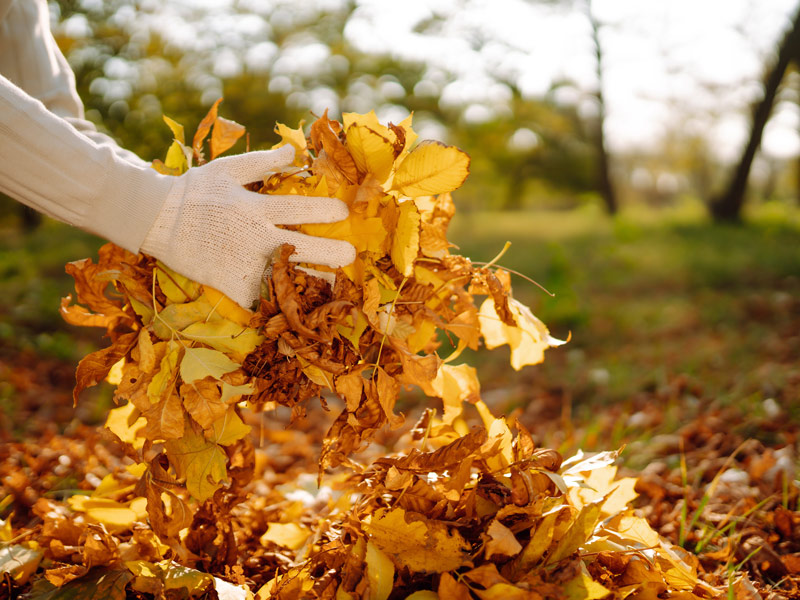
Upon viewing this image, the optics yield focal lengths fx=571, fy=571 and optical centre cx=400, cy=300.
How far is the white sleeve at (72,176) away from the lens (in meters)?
1.10

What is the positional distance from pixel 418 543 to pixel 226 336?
50 cm

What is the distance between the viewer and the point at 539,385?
3396mm

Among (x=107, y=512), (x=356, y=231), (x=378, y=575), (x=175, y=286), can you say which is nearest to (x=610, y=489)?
(x=378, y=575)

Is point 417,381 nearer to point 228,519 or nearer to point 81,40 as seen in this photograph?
point 228,519

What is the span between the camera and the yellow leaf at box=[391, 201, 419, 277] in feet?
3.44

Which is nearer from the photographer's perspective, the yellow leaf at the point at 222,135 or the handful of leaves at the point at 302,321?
the handful of leaves at the point at 302,321

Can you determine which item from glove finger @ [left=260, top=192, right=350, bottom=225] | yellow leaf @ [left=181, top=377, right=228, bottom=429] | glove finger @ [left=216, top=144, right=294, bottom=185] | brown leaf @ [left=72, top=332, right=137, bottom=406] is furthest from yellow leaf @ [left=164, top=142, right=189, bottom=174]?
yellow leaf @ [left=181, top=377, right=228, bottom=429]

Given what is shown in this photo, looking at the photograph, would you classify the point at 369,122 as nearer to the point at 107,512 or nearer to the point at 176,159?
the point at 176,159

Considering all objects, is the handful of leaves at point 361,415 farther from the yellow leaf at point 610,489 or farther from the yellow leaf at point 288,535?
the yellow leaf at point 288,535

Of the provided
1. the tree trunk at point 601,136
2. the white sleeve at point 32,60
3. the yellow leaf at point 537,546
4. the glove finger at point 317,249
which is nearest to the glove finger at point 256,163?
the glove finger at point 317,249

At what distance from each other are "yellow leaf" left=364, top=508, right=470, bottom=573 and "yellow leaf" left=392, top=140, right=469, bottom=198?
58 centimetres

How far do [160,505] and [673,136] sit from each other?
22171 millimetres

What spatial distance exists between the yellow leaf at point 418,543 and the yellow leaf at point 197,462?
1.03 ft

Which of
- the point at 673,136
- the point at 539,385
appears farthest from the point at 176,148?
the point at 673,136
